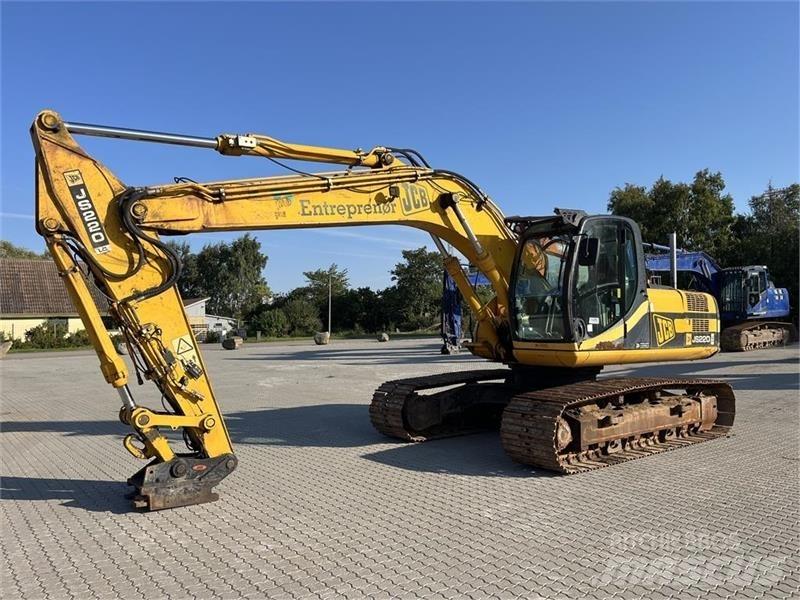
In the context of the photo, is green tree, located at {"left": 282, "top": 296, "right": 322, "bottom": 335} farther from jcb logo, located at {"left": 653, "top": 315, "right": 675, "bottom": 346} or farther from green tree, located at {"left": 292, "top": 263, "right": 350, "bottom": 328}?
jcb logo, located at {"left": 653, "top": 315, "right": 675, "bottom": 346}

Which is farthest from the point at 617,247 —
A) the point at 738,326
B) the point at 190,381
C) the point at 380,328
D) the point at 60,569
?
the point at 380,328

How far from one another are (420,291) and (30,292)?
30073mm

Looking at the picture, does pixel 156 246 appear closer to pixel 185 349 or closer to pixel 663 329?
pixel 185 349

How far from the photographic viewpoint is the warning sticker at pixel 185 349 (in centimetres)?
589

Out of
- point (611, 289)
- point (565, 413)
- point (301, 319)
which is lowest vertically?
point (565, 413)

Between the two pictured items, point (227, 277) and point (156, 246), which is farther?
point (227, 277)

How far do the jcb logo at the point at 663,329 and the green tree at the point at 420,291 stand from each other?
46887 millimetres

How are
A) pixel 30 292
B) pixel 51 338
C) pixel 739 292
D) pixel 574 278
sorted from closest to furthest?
pixel 574 278
pixel 739 292
pixel 51 338
pixel 30 292

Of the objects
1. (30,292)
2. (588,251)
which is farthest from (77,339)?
(588,251)

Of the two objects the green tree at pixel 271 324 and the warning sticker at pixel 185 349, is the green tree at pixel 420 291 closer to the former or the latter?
the green tree at pixel 271 324

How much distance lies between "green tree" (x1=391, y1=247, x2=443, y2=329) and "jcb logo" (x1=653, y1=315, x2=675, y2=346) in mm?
46887

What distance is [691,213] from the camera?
40.3m

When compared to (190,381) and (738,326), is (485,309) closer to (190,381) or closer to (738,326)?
(190,381)

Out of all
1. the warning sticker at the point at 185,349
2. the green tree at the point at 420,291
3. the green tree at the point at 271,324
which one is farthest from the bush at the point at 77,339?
the warning sticker at the point at 185,349
